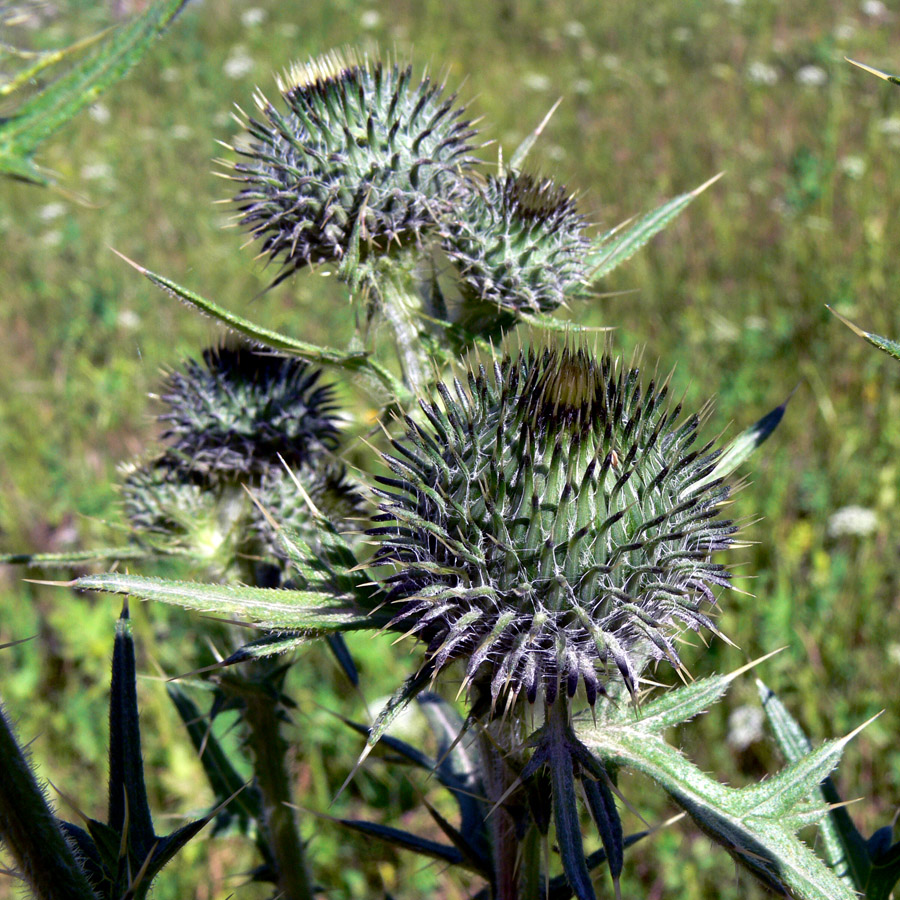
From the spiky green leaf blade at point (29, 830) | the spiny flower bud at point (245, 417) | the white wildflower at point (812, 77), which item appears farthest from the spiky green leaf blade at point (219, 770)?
the white wildflower at point (812, 77)

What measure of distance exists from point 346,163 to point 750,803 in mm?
1883

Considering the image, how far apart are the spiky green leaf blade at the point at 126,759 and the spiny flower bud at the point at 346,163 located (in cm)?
116

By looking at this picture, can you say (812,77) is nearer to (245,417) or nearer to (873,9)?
(873,9)

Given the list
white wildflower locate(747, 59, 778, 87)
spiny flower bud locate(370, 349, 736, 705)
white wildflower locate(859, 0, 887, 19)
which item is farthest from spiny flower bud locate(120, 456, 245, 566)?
white wildflower locate(859, 0, 887, 19)

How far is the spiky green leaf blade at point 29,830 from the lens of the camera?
140 centimetres

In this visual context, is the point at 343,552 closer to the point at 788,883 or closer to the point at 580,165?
the point at 788,883

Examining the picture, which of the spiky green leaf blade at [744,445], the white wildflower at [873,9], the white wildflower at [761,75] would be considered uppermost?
the white wildflower at [873,9]

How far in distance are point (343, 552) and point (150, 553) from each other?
101 cm

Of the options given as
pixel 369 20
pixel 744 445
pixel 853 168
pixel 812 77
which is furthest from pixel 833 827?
pixel 369 20

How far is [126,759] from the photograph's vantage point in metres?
1.61

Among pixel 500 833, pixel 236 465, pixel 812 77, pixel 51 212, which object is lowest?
pixel 500 833

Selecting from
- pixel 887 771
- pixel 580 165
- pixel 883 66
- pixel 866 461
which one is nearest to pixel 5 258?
pixel 580 165

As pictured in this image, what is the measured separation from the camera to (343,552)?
1758mm

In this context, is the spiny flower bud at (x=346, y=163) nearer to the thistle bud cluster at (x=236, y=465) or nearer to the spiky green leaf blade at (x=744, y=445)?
the thistle bud cluster at (x=236, y=465)
